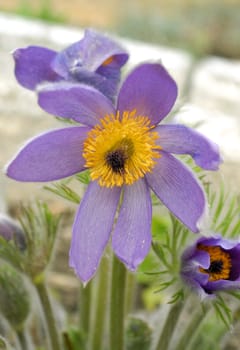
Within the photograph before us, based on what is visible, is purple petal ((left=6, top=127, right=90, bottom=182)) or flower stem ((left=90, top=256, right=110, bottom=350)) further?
flower stem ((left=90, top=256, right=110, bottom=350))

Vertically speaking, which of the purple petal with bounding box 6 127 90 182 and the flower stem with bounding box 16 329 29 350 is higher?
the purple petal with bounding box 6 127 90 182

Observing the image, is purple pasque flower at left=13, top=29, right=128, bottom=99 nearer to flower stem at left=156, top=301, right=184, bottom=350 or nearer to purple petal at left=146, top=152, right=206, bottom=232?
purple petal at left=146, top=152, right=206, bottom=232

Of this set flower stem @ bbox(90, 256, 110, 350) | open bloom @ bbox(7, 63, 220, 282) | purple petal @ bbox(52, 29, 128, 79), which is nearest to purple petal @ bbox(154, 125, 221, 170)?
open bloom @ bbox(7, 63, 220, 282)

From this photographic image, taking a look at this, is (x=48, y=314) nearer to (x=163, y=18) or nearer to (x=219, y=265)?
(x=219, y=265)

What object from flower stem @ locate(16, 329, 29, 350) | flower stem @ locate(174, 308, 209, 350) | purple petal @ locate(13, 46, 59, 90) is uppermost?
purple petal @ locate(13, 46, 59, 90)

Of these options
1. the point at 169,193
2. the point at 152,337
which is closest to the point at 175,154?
the point at 169,193

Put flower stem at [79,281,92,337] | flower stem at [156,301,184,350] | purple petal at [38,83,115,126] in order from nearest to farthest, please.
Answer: purple petal at [38,83,115,126] → flower stem at [156,301,184,350] → flower stem at [79,281,92,337]
